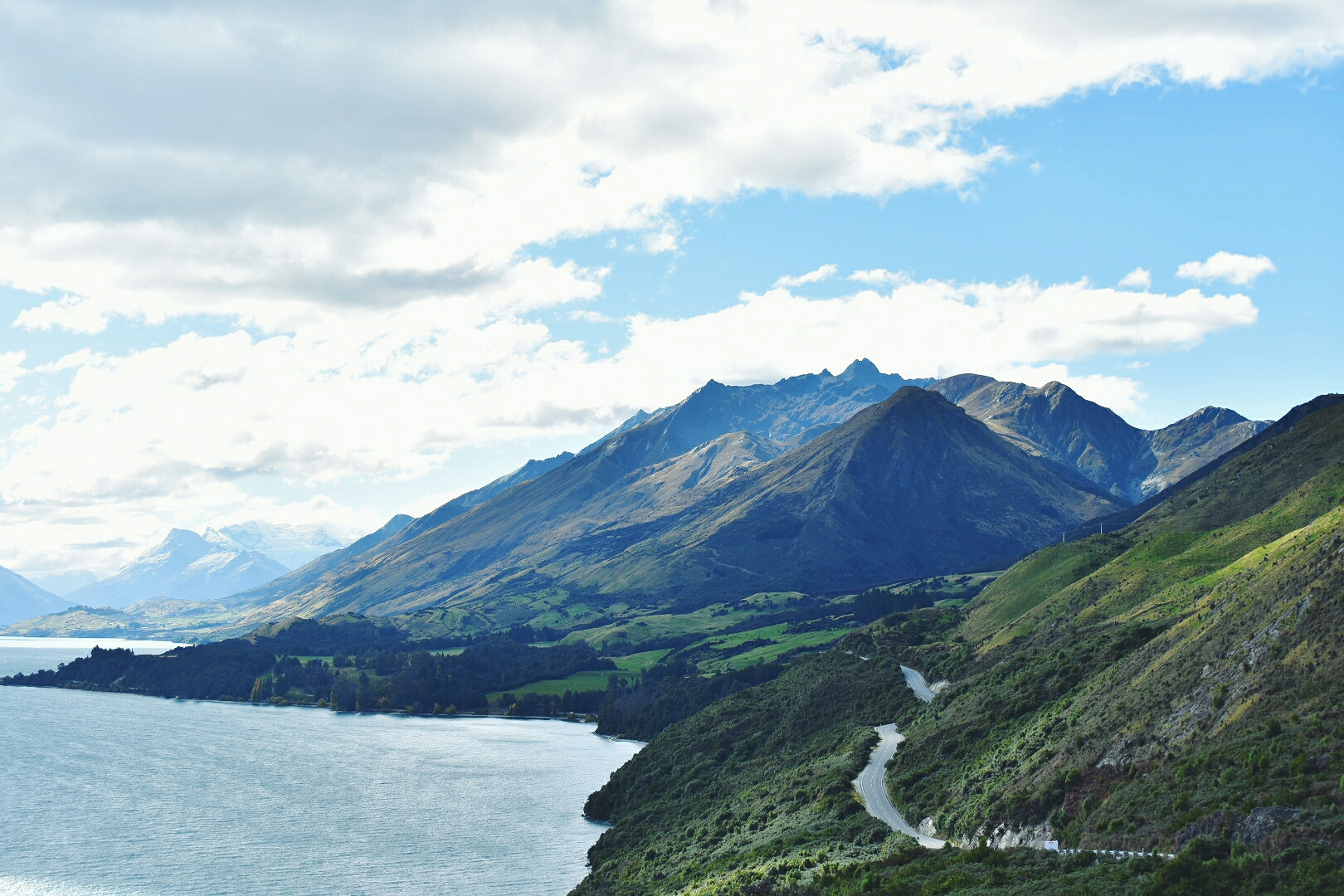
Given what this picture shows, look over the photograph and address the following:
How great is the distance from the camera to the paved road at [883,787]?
289ft

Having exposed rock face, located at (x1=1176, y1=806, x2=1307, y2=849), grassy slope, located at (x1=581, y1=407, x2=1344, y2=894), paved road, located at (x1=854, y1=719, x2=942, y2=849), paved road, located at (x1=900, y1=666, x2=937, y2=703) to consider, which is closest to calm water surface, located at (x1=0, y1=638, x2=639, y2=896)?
grassy slope, located at (x1=581, y1=407, x2=1344, y2=894)

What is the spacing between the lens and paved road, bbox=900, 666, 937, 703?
485ft

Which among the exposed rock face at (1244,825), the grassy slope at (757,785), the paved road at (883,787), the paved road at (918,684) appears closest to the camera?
the exposed rock face at (1244,825)

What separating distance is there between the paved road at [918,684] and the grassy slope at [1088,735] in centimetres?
269

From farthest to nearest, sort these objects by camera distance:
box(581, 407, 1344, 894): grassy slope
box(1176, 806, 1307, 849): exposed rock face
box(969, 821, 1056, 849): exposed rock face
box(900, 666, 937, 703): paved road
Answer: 1. box(900, 666, 937, 703): paved road
2. box(969, 821, 1056, 849): exposed rock face
3. box(581, 407, 1344, 894): grassy slope
4. box(1176, 806, 1307, 849): exposed rock face

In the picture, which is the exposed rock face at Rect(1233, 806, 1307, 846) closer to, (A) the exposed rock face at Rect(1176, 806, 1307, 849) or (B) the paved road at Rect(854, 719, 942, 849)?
(A) the exposed rock face at Rect(1176, 806, 1307, 849)

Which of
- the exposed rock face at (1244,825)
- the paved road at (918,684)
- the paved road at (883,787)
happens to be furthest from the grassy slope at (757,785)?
the exposed rock face at (1244,825)

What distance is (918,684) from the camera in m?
158

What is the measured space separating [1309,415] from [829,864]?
169 meters

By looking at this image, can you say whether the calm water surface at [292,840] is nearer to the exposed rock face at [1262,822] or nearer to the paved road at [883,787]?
Answer: the paved road at [883,787]

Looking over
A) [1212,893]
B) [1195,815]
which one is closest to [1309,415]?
[1195,815]

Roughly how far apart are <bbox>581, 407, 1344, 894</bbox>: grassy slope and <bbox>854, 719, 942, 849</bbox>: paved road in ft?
6.41

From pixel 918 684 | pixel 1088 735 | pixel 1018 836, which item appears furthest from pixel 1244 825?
pixel 918 684

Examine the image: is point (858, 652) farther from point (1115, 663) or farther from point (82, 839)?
point (82, 839)
